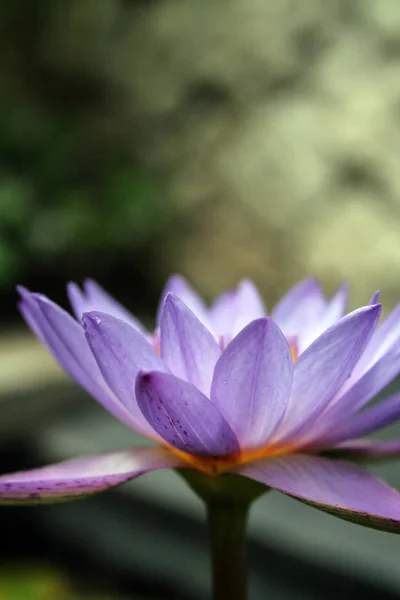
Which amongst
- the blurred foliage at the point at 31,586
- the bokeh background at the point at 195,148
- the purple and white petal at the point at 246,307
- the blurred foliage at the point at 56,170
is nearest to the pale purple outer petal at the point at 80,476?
the purple and white petal at the point at 246,307

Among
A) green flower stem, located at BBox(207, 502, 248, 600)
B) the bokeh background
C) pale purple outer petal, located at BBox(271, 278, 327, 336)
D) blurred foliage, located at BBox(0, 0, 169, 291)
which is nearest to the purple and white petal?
pale purple outer petal, located at BBox(271, 278, 327, 336)

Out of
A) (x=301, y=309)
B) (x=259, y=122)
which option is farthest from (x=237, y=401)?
(x=259, y=122)

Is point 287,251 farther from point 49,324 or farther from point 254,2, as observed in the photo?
point 49,324

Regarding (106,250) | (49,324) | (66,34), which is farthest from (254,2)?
(49,324)

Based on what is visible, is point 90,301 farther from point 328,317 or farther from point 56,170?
point 56,170

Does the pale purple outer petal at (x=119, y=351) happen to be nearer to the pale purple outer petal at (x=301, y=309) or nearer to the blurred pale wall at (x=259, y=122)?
the pale purple outer petal at (x=301, y=309)
